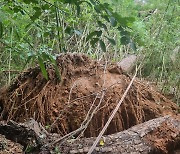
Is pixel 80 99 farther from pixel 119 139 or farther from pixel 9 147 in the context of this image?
pixel 9 147

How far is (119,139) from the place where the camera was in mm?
2010

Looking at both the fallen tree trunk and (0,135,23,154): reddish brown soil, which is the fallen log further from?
(0,135,23,154): reddish brown soil

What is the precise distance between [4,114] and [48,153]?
1.11 meters

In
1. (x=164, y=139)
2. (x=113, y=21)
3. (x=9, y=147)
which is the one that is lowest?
(x=164, y=139)

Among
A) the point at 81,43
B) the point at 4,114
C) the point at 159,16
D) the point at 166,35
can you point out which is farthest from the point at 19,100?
the point at 159,16

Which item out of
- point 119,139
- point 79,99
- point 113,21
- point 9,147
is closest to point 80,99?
point 79,99

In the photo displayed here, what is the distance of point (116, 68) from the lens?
2.91m

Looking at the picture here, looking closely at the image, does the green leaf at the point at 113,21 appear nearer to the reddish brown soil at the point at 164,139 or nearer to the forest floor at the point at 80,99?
the reddish brown soil at the point at 164,139

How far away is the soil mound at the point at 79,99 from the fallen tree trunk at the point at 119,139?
1.30 feet

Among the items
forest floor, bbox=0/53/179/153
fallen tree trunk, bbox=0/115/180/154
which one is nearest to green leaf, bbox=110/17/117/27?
fallen tree trunk, bbox=0/115/180/154

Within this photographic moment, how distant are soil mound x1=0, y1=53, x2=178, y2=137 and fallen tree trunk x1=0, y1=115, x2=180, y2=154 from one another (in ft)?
1.30

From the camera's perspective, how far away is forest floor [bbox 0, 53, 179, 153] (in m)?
2.55

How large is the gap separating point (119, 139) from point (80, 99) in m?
0.69

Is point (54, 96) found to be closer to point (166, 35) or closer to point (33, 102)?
point (33, 102)
